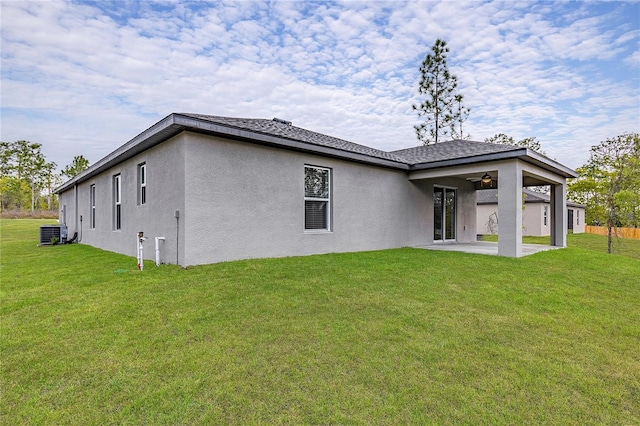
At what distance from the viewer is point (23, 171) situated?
43.2 metres

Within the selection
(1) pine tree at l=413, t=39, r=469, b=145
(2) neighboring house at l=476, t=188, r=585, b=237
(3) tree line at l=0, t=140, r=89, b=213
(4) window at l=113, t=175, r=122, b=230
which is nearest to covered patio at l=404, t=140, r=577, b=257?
(4) window at l=113, t=175, r=122, b=230

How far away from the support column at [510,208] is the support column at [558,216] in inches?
203

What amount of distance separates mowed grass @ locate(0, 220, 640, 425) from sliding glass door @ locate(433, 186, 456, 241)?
6.36m

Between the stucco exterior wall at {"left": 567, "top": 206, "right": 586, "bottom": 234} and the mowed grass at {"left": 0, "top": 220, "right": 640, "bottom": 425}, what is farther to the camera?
the stucco exterior wall at {"left": 567, "top": 206, "right": 586, "bottom": 234}

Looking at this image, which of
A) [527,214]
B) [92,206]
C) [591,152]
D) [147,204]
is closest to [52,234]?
[92,206]

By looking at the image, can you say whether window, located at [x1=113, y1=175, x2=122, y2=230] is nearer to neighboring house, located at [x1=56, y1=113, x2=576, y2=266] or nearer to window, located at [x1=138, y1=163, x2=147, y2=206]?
neighboring house, located at [x1=56, y1=113, x2=576, y2=266]

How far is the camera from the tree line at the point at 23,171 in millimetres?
41969

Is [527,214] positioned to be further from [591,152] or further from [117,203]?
[117,203]

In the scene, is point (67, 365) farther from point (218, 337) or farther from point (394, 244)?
point (394, 244)

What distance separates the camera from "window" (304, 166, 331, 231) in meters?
8.08

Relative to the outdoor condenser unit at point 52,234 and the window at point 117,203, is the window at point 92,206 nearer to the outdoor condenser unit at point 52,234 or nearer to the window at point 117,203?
the outdoor condenser unit at point 52,234

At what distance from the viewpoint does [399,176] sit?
10.4m

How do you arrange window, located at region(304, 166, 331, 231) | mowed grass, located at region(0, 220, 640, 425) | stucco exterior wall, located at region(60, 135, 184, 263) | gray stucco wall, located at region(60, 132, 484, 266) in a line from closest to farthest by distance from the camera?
mowed grass, located at region(0, 220, 640, 425) < gray stucco wall, located at region(60, 132, 484, 266) < stucco exterior wall, located at region(60, 135, 184, 263) < window, located at region(304, 166, 331, 231)

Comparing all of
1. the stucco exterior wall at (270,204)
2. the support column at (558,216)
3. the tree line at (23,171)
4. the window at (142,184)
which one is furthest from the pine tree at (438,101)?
the tree line at (23,171)
